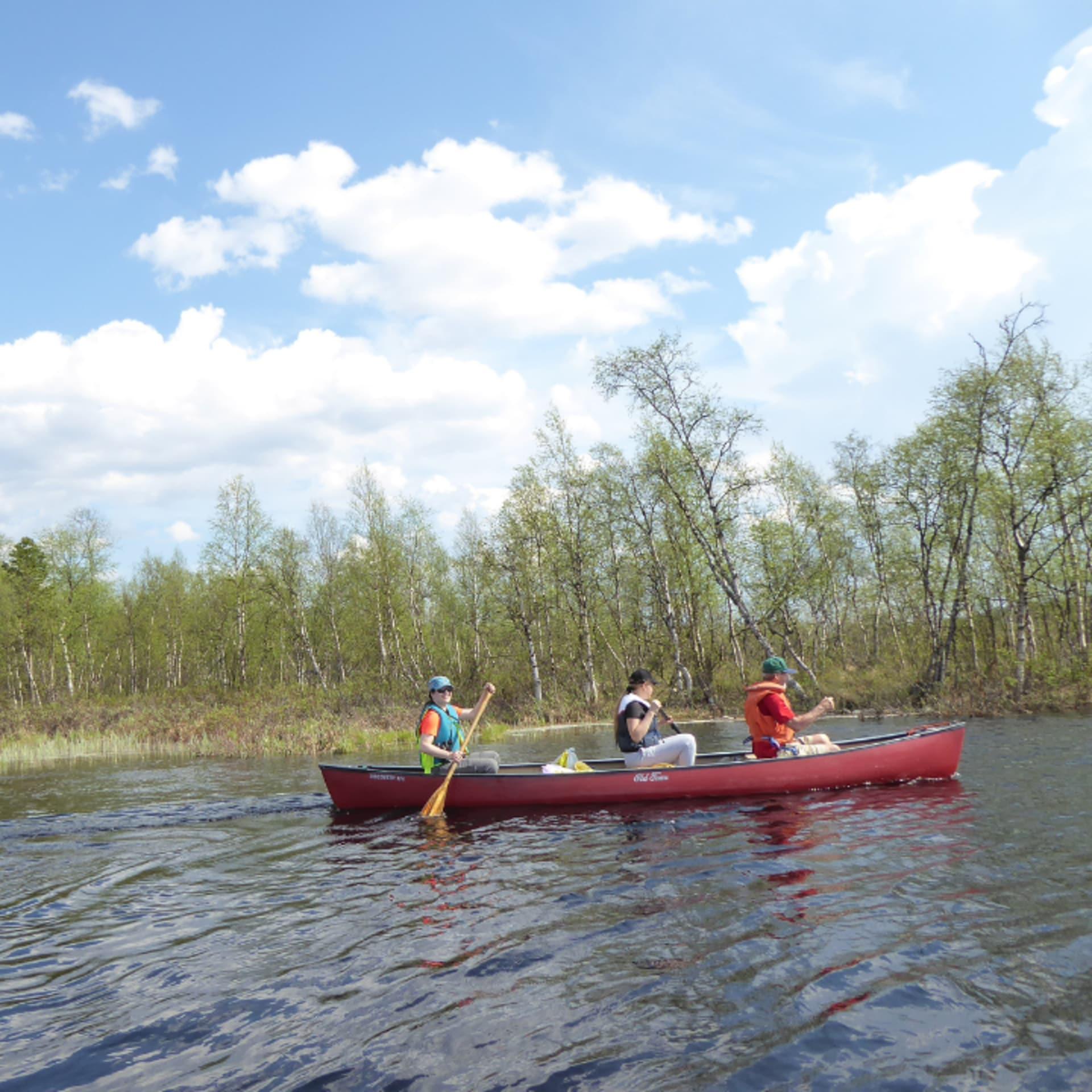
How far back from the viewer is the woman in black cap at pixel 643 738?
34.8 ft

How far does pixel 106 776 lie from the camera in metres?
16.1

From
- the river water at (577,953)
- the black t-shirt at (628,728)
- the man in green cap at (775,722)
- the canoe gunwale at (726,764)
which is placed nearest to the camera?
the river water at (577,953)

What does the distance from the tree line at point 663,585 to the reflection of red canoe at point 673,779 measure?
34.8ft

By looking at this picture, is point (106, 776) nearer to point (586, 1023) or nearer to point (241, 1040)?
point (241, 1040)

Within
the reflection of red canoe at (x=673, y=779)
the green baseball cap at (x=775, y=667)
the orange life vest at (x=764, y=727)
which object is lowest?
the reflection of red canoe at (x=673, y=779)

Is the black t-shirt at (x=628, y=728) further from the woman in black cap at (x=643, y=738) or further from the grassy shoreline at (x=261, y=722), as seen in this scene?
the grassy shoreline at (x=261, y=722)

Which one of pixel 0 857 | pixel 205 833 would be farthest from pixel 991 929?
pixel 0 857

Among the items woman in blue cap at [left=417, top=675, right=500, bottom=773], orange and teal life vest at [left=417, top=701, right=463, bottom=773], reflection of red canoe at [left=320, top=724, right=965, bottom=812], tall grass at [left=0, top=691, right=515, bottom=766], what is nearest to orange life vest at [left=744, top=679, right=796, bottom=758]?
reflection of red canoe at [left=320, top=724, right=965, bottom=812]

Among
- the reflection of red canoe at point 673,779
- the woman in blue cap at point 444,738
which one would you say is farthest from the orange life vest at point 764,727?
the woman in blue cap at point 444,738

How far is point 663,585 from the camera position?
1146 inches

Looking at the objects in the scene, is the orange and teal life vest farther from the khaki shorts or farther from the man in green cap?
the khaki shorts

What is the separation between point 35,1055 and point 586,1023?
8.92ft

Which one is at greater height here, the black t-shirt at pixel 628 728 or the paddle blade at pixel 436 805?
the black t-shirt at pixel 628 728

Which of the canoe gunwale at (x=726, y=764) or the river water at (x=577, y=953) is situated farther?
the canoe gunwale at (x=726, y=764)
